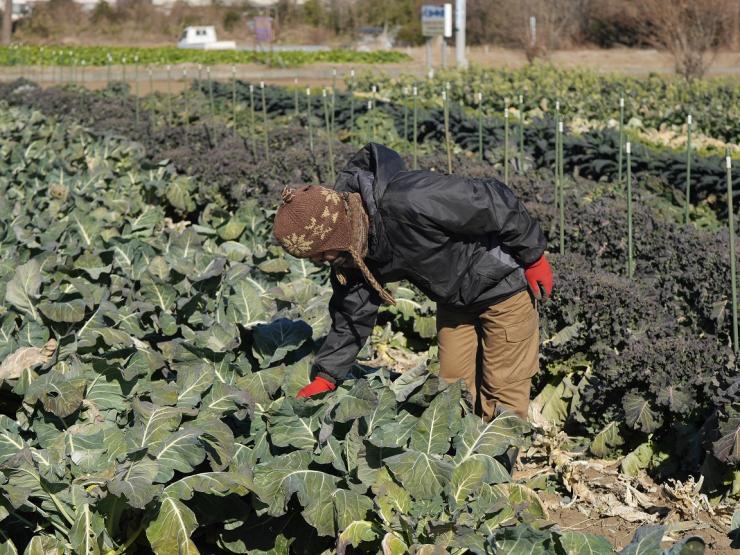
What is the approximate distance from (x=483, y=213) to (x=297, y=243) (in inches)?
26.3

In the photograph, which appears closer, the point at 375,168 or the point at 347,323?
the point at 375,168

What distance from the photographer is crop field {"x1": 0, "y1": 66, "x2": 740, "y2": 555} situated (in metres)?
3.44

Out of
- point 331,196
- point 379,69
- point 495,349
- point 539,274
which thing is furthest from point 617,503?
point 379,69

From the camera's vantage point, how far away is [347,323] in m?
3.97

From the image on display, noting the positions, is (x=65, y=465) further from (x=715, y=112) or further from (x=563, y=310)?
(x=715, y=112)

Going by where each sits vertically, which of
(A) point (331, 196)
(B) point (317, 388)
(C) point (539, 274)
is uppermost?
(A) point (331, 196)

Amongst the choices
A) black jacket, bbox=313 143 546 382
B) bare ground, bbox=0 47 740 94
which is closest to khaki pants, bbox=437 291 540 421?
black jacket, bbox=313 143 546 382

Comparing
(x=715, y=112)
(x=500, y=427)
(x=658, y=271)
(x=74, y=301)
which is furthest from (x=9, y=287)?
(x=715, y=112)

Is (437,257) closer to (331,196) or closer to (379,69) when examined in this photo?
(331,196)

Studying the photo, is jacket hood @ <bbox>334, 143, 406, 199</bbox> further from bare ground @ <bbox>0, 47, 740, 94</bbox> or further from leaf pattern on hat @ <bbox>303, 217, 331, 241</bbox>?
bare ground @ <bbox>0, 47, 740, 94</bbox>

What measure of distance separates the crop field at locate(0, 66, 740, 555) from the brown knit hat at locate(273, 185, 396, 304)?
534 mm

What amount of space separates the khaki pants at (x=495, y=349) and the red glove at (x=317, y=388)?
51cm

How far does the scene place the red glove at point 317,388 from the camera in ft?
13.1

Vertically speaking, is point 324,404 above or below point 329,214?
below
